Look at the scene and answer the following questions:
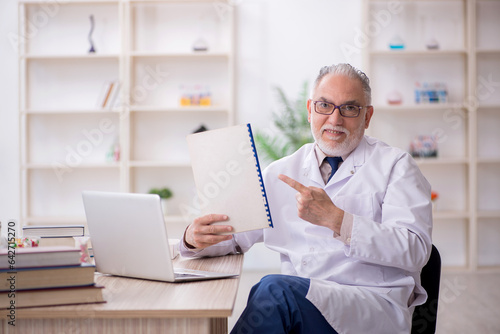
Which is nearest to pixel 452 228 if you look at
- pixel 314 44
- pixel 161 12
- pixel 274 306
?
pixel 314 44

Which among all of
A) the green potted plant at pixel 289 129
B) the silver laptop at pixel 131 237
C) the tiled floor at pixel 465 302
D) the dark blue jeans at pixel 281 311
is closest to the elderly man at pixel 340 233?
the dark blue jeans at pixel 281 311

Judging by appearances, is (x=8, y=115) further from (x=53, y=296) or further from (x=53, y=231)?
(x=53, y=296)

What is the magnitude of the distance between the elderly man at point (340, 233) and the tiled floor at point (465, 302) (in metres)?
1.58

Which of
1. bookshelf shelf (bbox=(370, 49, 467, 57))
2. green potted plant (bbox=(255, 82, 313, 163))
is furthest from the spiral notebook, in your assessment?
bookshelf shelf (bbox=(370, 49, 467, 57))

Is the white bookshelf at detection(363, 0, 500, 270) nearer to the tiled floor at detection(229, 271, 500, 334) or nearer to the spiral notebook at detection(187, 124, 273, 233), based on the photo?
the tiled floor at detection(229, 271, 500, 334)

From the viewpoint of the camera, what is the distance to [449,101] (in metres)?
4.66

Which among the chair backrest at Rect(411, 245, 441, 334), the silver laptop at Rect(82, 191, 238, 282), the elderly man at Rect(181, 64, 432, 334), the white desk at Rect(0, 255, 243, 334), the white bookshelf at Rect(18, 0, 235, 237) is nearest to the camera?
the white desk at Rect(0, 255, 243, 334)

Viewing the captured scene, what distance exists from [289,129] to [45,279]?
3.45 m

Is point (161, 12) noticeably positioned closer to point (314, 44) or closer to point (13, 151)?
point (314, 44)

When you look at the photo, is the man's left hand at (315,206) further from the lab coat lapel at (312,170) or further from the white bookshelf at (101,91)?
the white bookshelf at (101,91)

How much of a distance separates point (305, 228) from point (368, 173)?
0.26 metres

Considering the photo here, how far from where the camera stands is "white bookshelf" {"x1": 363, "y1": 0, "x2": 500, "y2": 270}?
15.2 feet

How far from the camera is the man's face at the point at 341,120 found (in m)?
1.75

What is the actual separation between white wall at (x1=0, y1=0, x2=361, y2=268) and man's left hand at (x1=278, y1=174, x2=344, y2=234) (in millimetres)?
3235
